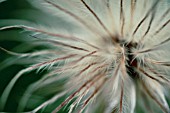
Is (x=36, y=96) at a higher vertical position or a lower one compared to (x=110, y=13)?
lower

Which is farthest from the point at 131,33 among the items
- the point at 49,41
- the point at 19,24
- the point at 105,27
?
the point at 19,24

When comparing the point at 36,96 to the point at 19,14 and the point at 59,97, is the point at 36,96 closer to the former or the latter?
the point at 59,97

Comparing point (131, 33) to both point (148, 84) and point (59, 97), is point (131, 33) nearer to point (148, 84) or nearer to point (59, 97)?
→ point (148, 84)

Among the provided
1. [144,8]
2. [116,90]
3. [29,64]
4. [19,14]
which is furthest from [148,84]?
[19,14]

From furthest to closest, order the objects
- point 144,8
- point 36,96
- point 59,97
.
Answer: point 36,96 → point 59,97 → point 144,8

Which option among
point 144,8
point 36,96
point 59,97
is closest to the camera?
point 144,8

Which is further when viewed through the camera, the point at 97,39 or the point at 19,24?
the point at 19,24
